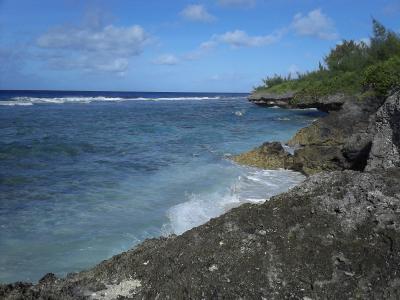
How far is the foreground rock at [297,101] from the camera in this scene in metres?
38.6

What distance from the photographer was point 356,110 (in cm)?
1848

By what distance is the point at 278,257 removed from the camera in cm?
397

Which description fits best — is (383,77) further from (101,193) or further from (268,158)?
(101,193)

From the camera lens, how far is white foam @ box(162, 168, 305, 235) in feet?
30.1

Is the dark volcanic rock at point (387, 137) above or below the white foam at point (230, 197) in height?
above

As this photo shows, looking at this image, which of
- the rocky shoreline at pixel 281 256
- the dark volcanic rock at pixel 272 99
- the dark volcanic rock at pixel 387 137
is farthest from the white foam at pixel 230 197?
the dark volcanic rock at pixel 272 99

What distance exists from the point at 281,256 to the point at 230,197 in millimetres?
7152

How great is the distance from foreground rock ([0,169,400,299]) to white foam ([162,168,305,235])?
14.0 feet

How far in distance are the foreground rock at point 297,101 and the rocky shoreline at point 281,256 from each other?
72.9 feet

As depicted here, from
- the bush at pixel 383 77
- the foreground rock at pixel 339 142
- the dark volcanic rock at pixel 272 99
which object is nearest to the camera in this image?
the foreground rock at pixel 339 142

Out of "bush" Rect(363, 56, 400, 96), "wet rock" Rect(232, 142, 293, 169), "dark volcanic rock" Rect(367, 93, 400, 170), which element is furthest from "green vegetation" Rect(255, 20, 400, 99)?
"dark volcanic rock" Rect(367, 93, 400, 170)

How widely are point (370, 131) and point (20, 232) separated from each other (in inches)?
308

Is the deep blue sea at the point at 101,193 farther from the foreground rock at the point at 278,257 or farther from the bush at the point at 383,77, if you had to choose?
the bush at the point at 383,77

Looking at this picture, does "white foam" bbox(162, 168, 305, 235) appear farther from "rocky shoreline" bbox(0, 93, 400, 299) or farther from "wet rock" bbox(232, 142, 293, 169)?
"rocky shoreline" bbox(0, 93, 400, 299)
